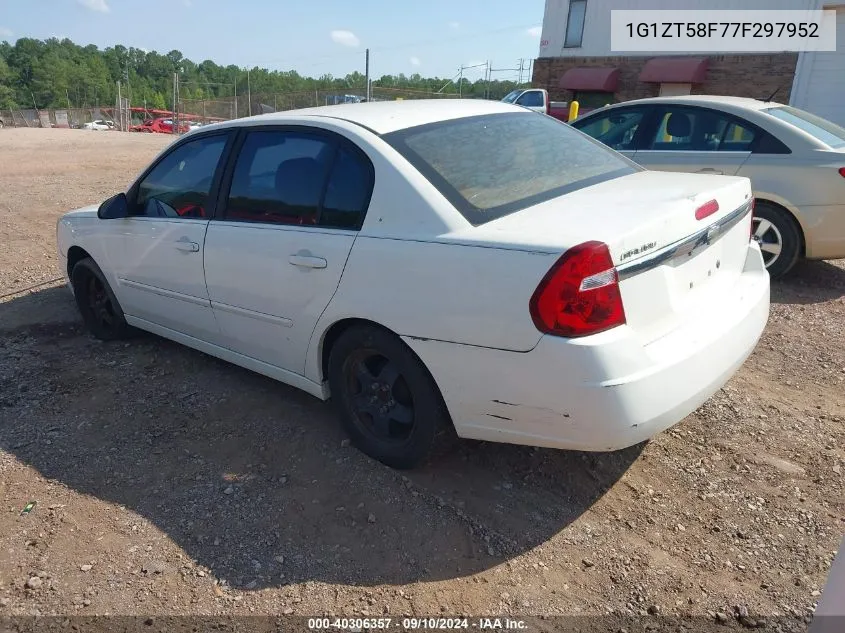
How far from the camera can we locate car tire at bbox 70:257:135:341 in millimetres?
4574

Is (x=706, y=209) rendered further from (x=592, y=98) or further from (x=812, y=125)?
(x=592, y=98)

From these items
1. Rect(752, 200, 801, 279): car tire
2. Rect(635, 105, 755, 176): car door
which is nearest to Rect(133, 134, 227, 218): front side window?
Rect(635, 105, 755, 176): car door

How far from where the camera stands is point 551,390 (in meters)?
2.37

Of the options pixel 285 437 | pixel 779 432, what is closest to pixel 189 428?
pixel 285 437

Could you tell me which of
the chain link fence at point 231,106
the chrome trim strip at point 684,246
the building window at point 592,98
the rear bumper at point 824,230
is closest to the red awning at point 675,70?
the building window at point 592,98

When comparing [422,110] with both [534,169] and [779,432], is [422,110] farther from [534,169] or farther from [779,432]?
[779,432]

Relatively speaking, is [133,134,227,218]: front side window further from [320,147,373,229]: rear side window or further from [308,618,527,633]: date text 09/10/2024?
[308,618,527,633]: date text 09/10/2024

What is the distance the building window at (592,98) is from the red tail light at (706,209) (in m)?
24.1

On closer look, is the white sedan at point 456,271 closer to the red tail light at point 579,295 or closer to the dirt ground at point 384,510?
the red tail light at point 579,295

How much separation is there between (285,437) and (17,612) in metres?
1.38

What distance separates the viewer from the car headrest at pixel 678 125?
6211mm

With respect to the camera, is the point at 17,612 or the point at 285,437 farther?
the point at 285,437

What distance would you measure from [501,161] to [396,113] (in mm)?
647

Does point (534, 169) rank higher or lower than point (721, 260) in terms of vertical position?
higher
